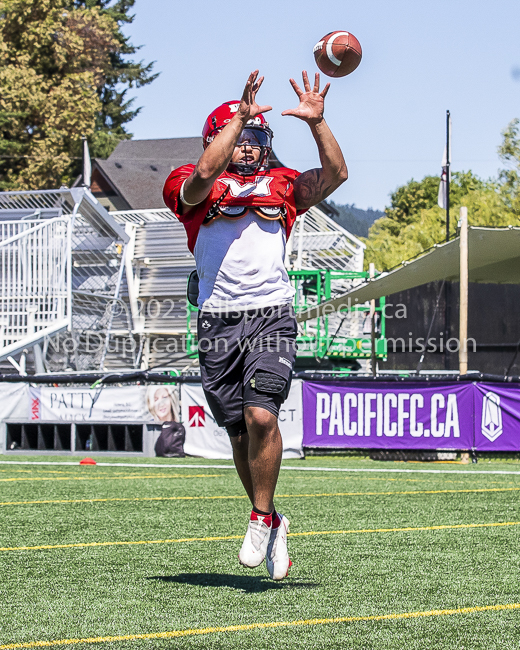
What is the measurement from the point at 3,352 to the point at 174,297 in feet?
25.5

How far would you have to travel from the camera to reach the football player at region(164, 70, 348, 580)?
156 inches

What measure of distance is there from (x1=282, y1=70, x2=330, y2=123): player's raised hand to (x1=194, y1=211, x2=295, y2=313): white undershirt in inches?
19.9

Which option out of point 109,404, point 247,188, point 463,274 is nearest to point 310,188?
point 247,188

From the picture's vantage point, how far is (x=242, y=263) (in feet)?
13.5

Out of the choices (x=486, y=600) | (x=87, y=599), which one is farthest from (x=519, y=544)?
(x=87, y=599)

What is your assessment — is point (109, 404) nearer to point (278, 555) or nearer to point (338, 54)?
point (338, 54)

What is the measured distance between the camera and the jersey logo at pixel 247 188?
4.13 m

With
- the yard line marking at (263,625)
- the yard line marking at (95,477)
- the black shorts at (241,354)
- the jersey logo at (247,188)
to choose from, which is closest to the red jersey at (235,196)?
the jersey logo at (247,188)

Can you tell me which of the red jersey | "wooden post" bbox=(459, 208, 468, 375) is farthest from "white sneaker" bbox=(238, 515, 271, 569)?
"wooden post" bbox=(459, 208, 468, 375)

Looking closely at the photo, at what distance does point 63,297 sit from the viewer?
17297mm

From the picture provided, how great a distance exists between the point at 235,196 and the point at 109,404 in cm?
1029

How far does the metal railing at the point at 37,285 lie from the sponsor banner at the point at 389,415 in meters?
6.33

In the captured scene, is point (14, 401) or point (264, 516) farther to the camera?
point (14, 401)

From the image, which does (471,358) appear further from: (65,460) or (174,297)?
(65,460)
